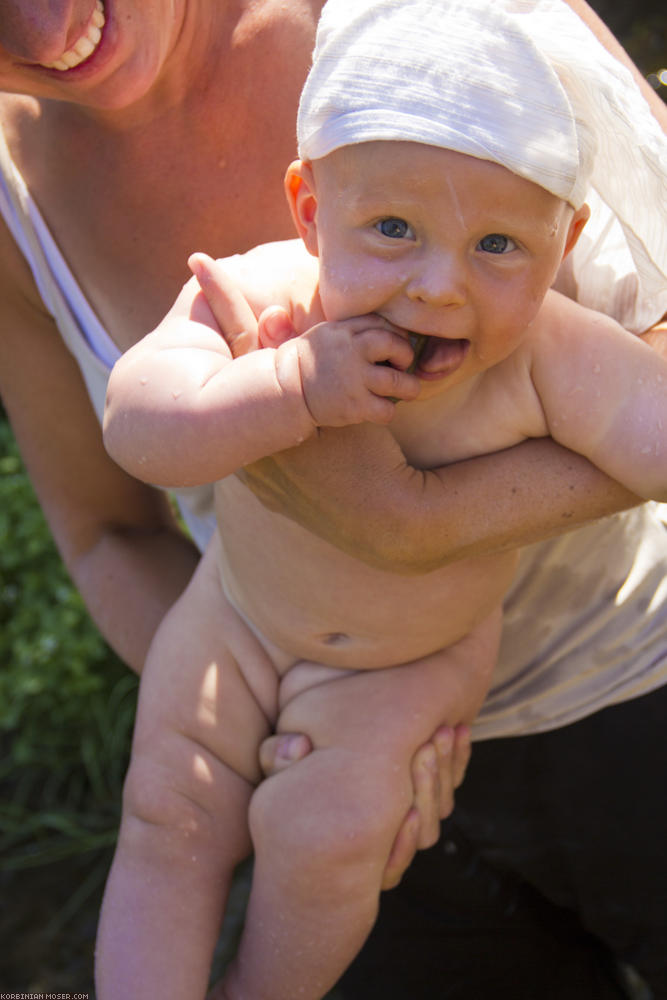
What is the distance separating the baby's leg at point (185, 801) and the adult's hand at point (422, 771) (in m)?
0.09

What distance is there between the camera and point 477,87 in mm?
1339

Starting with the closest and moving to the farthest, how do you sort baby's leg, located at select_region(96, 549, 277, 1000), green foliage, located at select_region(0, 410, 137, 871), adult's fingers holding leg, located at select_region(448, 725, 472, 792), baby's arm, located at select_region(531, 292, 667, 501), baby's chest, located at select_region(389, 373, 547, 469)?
baby's arm, located at select_region(531, 292, 667, 501)
baby's chest, located at select_region(389, 373, 547, 469)
baby's leg, located at select_region(96, 549, 277, 1000)
adult's fingers holding leg, located at select_region(448, 725, 472, 792)
green foliage, located at select_region(0, 410, 137, 871)

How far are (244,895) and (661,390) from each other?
8.23ft

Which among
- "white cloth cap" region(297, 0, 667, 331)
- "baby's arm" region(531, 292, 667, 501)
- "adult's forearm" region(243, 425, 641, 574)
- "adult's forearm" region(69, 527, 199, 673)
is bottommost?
"adult's forearm" region(69, 527, 199, 673)

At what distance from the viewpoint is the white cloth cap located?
1338mm

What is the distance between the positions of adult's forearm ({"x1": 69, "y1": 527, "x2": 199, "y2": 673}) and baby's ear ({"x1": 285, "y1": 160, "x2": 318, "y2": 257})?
106 cm

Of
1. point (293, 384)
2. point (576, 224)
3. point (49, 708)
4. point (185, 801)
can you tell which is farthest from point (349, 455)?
point (49, 708)

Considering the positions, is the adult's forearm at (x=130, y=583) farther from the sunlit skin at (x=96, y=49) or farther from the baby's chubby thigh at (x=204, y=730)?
the sunlit skin at (x=96, y=49)

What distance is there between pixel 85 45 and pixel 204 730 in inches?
45.1

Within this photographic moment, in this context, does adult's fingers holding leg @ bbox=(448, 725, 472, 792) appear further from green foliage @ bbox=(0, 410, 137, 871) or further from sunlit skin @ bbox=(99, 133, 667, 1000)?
green foliage @ bbox=(0, 410, 137, 871)

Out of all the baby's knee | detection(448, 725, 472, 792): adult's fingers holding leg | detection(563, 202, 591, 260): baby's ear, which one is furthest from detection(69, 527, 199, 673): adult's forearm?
detection(563, 202, 591, 260): baby's ear

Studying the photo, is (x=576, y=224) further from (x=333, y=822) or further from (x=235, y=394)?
(x=333, y=822)

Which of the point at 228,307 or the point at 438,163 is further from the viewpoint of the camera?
the point at 228,307

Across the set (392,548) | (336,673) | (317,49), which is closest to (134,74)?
(317,49)
